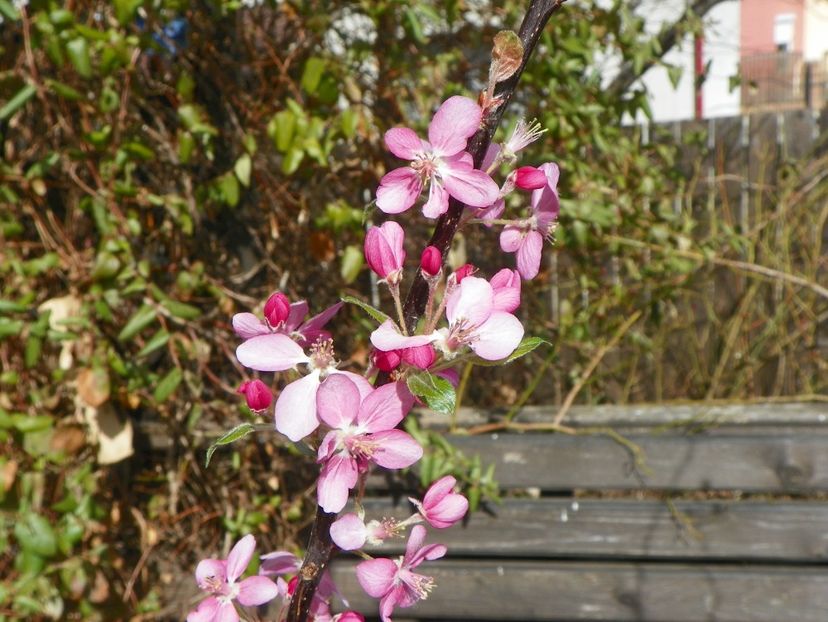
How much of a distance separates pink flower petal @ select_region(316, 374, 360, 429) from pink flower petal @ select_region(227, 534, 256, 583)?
0.16 m

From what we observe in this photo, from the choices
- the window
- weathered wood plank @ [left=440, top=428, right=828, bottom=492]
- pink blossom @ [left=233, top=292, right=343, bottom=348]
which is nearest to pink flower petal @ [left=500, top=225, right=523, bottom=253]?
pink blossom @ [left=233, top=292, right=343, bottom=348]

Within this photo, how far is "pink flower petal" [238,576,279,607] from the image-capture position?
56 centimetres

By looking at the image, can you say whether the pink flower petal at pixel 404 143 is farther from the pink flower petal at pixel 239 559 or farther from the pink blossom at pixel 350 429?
the pink flower petal at pixel 239 559

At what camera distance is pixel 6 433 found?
4.83 feet

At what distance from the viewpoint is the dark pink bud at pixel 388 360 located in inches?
18.6

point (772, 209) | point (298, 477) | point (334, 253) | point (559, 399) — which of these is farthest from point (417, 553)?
point (772, 209)

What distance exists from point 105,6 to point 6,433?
2.74ft

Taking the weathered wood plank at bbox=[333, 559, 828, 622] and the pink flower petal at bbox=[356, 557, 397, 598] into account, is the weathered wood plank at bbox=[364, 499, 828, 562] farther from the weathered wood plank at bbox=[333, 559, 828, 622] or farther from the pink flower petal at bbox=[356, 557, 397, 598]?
the pink flower petal at bbox=[356, 557, 397, 598]

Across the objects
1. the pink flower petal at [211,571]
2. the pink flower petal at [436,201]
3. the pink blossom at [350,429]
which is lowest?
the pink flower petal at [211,571]

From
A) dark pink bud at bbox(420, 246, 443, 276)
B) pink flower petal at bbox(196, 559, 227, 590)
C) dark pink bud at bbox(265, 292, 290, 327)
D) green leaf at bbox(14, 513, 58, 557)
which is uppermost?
dark pink bud at bbox(420, 246, 443, 276)

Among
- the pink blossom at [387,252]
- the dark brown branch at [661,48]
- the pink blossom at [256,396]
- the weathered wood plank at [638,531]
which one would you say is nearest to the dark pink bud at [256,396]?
the pink blossom at [256,396]

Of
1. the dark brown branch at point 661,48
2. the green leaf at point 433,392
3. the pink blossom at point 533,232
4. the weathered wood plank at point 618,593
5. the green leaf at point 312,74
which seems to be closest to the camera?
the green leaf at point 433,392

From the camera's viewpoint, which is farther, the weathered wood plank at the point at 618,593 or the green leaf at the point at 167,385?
the weathered wood plank at the point at 618,593

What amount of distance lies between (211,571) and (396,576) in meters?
0.14
